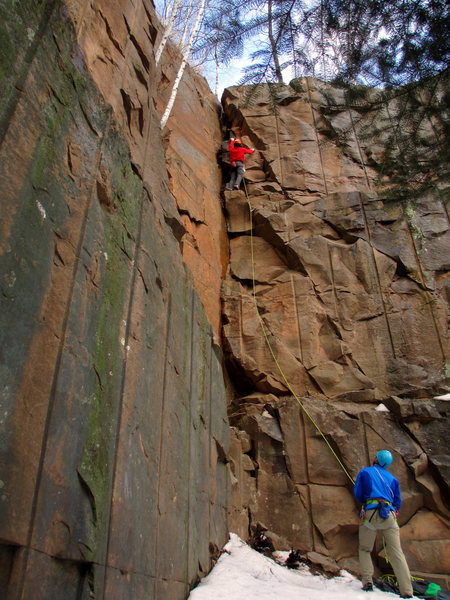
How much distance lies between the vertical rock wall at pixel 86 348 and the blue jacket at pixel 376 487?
5.41 feet

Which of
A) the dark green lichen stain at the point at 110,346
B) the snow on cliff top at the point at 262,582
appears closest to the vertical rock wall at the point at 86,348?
the dark green lichen stain at the point at 110,346

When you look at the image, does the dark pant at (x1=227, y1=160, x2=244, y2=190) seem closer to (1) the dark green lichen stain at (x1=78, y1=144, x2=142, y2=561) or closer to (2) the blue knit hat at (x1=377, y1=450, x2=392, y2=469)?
(1) the dark green lichen stain at (x1=78, y1=144, x2=142, y2=561)

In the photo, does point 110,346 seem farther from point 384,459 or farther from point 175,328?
point 384,459

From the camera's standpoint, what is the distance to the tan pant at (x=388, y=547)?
4977 mm

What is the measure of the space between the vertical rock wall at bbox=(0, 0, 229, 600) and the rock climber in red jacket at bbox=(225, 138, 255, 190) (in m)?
5.09

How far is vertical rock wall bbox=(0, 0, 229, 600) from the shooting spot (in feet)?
8.34

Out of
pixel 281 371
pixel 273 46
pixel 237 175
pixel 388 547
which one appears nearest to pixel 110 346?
pixel 273 46


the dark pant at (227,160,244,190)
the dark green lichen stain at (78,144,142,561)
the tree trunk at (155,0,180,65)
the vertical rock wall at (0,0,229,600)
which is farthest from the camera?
the dark pant at (227,160,244,190)

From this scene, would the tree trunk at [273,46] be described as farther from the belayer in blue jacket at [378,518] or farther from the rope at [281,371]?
the rope at [281,371]

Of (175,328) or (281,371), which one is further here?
(281,371)

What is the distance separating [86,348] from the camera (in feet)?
10.4

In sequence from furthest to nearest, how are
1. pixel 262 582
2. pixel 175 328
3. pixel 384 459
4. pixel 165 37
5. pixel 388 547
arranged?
1. pixel 165 37
2. pixel 384 459
3. pixel 388 547
4. pixel 175 328
5. pixel 262 582

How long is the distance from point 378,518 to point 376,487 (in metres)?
0.31

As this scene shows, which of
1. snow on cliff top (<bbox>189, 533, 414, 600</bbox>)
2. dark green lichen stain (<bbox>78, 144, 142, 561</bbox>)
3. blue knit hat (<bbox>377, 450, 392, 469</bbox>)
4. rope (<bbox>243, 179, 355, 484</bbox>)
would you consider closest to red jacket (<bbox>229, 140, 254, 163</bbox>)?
rope (<bbox>243, 179, 355, 484</bbox>)
